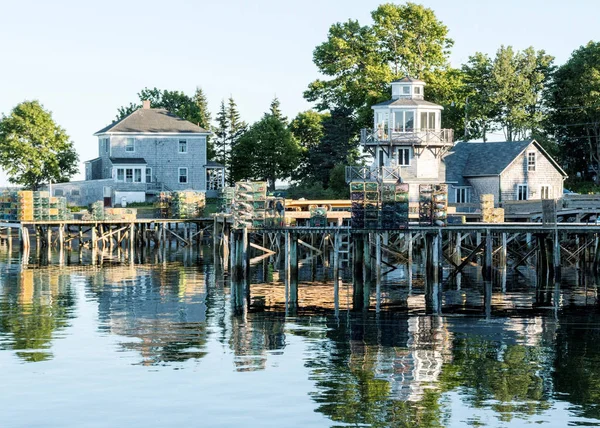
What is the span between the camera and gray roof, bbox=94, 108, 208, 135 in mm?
91438

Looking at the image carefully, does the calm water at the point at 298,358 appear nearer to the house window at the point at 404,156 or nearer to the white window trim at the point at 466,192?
the house window at the point at 404,156

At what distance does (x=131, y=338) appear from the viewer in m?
31.6

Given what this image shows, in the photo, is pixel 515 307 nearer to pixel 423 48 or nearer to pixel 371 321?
pixel 371 321

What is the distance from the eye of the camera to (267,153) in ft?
319

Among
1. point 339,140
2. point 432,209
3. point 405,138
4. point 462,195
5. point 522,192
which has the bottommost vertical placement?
point 432,209

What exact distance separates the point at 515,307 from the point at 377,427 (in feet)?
58.1

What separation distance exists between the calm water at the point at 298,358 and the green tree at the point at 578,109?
44.5 m

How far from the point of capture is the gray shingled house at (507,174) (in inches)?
2867

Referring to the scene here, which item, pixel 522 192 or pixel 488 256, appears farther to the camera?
pixel 522 192

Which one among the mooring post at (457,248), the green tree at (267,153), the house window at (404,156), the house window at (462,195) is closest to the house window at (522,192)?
the house window at (462,195)

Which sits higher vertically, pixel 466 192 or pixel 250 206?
pixel 466 192

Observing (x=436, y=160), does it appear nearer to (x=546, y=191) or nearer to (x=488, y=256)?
(x=546, y=191)

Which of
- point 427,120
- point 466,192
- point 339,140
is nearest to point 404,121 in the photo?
point 427,120

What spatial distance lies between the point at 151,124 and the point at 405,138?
3246 centimetres
